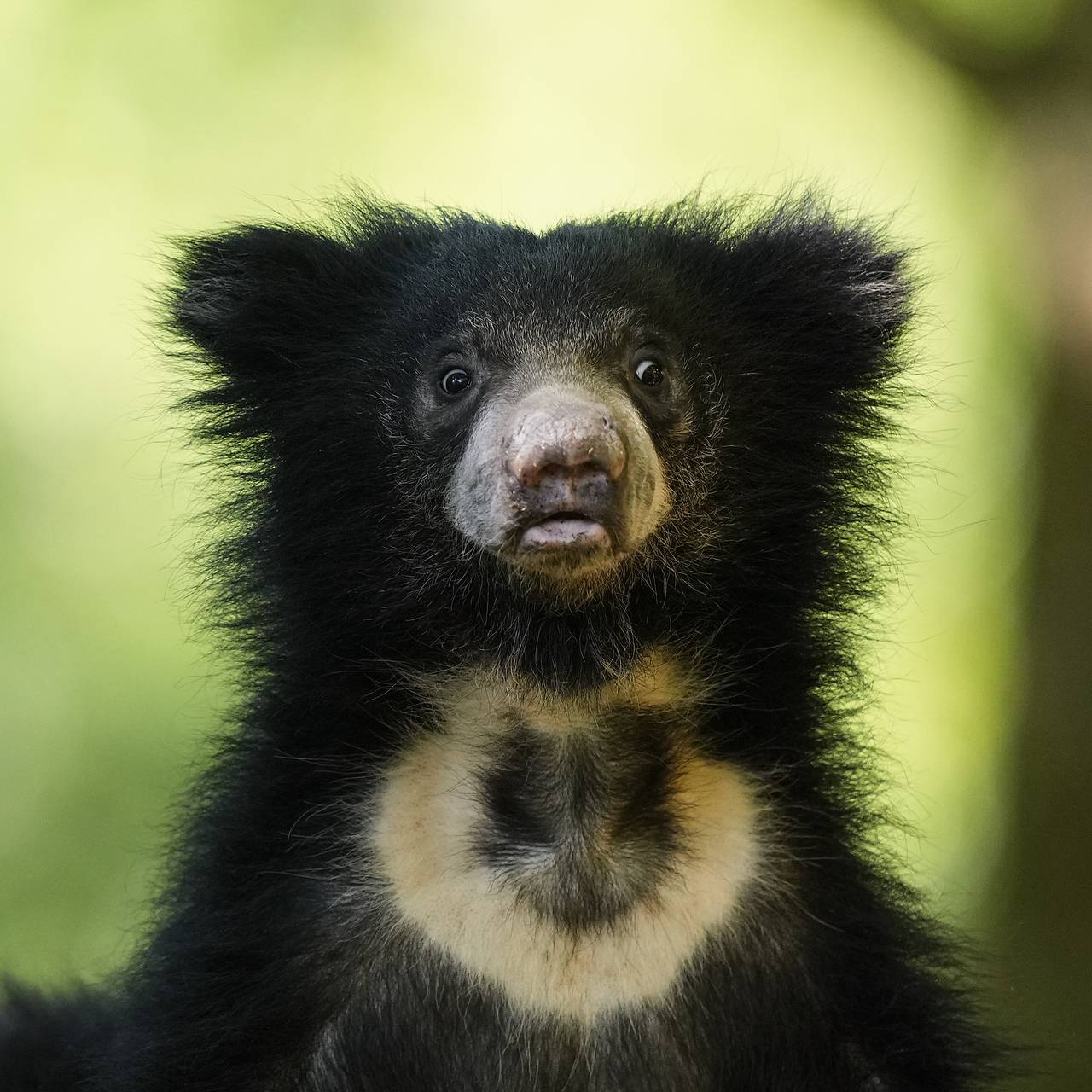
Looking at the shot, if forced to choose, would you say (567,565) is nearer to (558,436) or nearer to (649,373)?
(558,436)

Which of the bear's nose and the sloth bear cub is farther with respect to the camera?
the sloth bear cub

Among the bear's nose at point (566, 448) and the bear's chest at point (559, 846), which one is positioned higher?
the bear's nose at point (566, 448)

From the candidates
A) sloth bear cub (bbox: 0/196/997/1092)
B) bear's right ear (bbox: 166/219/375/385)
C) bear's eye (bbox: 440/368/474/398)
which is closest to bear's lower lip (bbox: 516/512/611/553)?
sloth bear cub (bbox: 0/196/997/1092)

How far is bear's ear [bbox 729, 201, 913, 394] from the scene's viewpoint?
156 inches

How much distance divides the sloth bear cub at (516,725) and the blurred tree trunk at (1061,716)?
0.97 meters

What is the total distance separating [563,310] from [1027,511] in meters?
2.15

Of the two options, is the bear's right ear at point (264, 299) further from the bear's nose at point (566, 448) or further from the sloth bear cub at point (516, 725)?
the bear's nose at point (566, 448)

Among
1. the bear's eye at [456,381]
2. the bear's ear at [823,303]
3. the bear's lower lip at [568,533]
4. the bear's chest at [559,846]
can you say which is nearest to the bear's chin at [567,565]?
the bear's lower lip at [568,533]

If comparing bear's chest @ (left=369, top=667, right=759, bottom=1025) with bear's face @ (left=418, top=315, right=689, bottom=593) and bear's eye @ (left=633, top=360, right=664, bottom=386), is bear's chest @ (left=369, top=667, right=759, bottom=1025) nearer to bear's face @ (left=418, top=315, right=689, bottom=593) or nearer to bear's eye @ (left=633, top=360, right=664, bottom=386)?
bear's face @ (left=418, top=315, right=689, bottom=593)

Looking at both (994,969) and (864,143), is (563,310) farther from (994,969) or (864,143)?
(864,143)

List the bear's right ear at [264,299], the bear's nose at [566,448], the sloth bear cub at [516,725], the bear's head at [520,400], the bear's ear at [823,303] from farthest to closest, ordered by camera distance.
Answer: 1. the bear's ear at [823,303]
2. the bear's right ear at [264,299]
3. the sloth bear cub at [516,725]
4. the bear's head at [520,400]
5. the bear's nose at [566,448]

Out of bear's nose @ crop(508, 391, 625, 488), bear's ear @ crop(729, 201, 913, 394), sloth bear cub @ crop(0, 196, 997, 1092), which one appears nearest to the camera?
bear's nose @ crop(508, 391, 625, 488)

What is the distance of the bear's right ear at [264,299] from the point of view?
3.82m

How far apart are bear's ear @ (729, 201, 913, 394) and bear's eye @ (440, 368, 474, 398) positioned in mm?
856
